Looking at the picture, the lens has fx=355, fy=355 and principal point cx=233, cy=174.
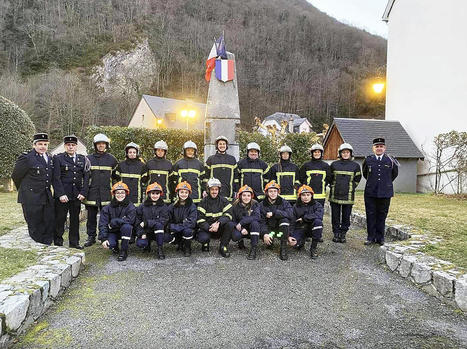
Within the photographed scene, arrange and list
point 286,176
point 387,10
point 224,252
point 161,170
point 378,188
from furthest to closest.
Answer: point 387,10
point 286,176
point 161,170
point 378,188
point 224,252

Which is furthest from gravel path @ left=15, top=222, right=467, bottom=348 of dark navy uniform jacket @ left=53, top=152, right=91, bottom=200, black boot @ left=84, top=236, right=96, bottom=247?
dark navy uniform jacket @ left=53, top=152, right=91, bottom=200

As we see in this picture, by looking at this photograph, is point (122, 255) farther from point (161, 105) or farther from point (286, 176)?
point (161, 105)

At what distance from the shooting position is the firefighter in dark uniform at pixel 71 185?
230 inches

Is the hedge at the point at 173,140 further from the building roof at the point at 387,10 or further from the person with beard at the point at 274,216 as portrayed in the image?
the building roof at the point at 387,10

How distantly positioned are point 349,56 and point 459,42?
73476 mm

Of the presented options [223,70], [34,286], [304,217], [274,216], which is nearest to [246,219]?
[274,216]

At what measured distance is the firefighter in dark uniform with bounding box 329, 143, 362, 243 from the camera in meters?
6.73

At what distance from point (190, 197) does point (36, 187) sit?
2.38 metres

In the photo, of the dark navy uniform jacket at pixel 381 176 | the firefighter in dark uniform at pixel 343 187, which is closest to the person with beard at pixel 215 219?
the firefighter in dark uniform at pixel 343 187

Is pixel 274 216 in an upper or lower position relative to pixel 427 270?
upper

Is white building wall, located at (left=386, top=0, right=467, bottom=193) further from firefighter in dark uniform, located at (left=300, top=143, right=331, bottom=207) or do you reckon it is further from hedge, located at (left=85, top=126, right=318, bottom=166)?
firefighter in dark uniform, located at (left=300, top=143, right=331, bottom=207)

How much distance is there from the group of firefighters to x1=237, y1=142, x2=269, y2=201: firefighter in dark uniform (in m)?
0.02

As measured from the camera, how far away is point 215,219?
19.7 feet

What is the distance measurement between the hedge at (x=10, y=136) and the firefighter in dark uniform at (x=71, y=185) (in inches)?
393
